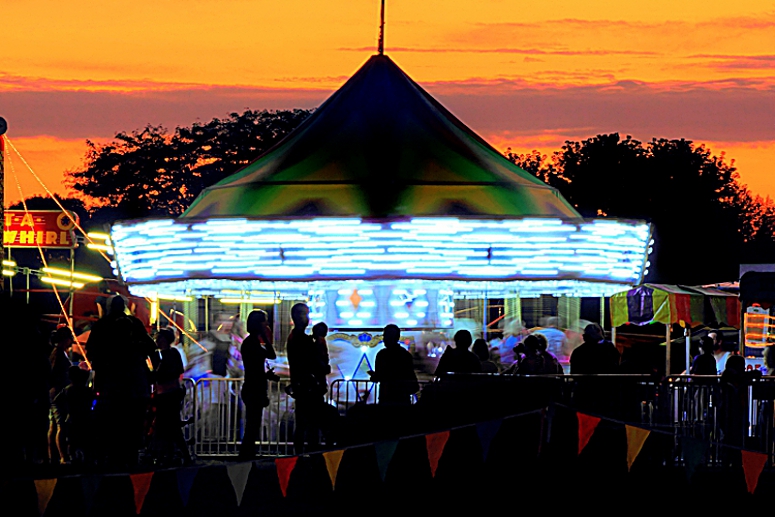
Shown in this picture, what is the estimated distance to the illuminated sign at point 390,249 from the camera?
18.9 m

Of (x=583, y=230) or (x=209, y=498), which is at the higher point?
(x=583, y=230)

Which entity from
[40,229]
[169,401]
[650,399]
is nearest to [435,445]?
[650,399]

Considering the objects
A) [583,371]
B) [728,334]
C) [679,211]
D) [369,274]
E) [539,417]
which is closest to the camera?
[539,417]

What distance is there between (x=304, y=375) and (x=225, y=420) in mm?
3082

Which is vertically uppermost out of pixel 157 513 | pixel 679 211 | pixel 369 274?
pixel 679 211

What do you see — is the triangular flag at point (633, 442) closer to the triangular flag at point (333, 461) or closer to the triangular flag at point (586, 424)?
the triangular flag at point (586, 424)

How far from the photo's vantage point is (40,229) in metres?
31.2

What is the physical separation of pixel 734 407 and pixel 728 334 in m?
28.6

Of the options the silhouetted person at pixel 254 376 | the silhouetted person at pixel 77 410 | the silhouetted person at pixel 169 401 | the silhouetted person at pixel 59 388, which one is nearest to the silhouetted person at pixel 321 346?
the silhouetted person at pixel 254 376

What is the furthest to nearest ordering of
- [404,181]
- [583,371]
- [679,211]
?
[679,211] → [404,181] → [583,371]

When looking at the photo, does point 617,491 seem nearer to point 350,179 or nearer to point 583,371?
point 583,371

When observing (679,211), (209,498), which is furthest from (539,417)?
(679,211)

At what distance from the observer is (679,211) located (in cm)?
6456

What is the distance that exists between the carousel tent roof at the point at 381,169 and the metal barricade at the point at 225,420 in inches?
87.3
